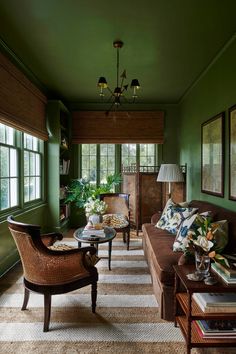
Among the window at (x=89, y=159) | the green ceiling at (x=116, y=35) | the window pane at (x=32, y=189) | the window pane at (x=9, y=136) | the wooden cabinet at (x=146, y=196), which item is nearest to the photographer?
the green ceiling at (x=116, y=35)

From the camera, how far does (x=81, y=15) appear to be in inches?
90.8

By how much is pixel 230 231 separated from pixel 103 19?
2.38m

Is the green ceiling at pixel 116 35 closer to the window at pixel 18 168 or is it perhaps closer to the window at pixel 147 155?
the window at pixel 18 168

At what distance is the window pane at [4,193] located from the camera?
2986mm

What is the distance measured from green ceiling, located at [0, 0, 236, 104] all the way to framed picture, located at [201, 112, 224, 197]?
0.89 metres

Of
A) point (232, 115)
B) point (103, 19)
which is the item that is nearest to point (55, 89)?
point (103, 19)

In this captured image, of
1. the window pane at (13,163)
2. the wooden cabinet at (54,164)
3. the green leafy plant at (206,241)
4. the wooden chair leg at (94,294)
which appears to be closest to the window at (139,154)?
the wooden cabinet at (54,164)

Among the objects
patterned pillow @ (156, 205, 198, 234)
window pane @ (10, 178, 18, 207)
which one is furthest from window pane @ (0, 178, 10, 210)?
patterned pillow @ (156, 205, 198, 234)

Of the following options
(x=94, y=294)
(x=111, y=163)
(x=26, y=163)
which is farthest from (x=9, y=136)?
(x=111, y=163)

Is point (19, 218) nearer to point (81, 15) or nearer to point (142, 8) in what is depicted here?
point (81, 15)

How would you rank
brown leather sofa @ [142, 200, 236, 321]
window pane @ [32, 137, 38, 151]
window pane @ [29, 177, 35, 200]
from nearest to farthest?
brown leather sofa @ [142, 200, 236, 321]
window pane @ [29, 177, 35, 200]
window pane @ [32, 137, 38, 151]

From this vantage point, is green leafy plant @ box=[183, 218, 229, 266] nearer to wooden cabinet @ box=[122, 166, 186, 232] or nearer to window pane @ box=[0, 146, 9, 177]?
window pane @ box=[0, 146, 9, 177]

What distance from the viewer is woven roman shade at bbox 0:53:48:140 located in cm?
278

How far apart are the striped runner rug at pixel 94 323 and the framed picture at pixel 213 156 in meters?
1.50
